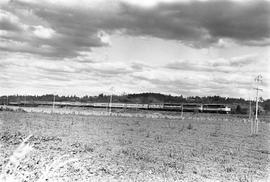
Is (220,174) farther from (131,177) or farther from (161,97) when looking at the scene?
(161,97)

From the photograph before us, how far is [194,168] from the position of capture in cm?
977

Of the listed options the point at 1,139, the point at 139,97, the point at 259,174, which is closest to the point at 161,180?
the point at 259,174

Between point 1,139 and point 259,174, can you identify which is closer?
point 259,174

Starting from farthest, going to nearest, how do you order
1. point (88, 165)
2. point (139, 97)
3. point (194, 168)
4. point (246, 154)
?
point (139, 97)
point (246, 154)
point (194, 168)
point (88, 165)

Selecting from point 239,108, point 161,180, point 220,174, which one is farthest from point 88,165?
point 239,108

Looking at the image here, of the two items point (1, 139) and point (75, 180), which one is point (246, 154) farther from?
point (1, 139)

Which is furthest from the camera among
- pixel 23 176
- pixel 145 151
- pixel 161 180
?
pixel 145 151

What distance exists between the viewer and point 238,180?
8641 mm

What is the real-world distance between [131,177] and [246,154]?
7.30 meters

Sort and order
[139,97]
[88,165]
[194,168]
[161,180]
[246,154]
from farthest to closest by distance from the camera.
Result: [139,97] < [246,154] < [194,168] < [88,165] < [161,180]

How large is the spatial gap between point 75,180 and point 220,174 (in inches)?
163

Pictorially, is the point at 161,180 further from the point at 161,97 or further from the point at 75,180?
the point at 161,97

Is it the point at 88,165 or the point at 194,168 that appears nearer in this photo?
the point at 88,165

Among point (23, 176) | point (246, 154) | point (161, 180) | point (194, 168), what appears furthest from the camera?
point (246, 154)
